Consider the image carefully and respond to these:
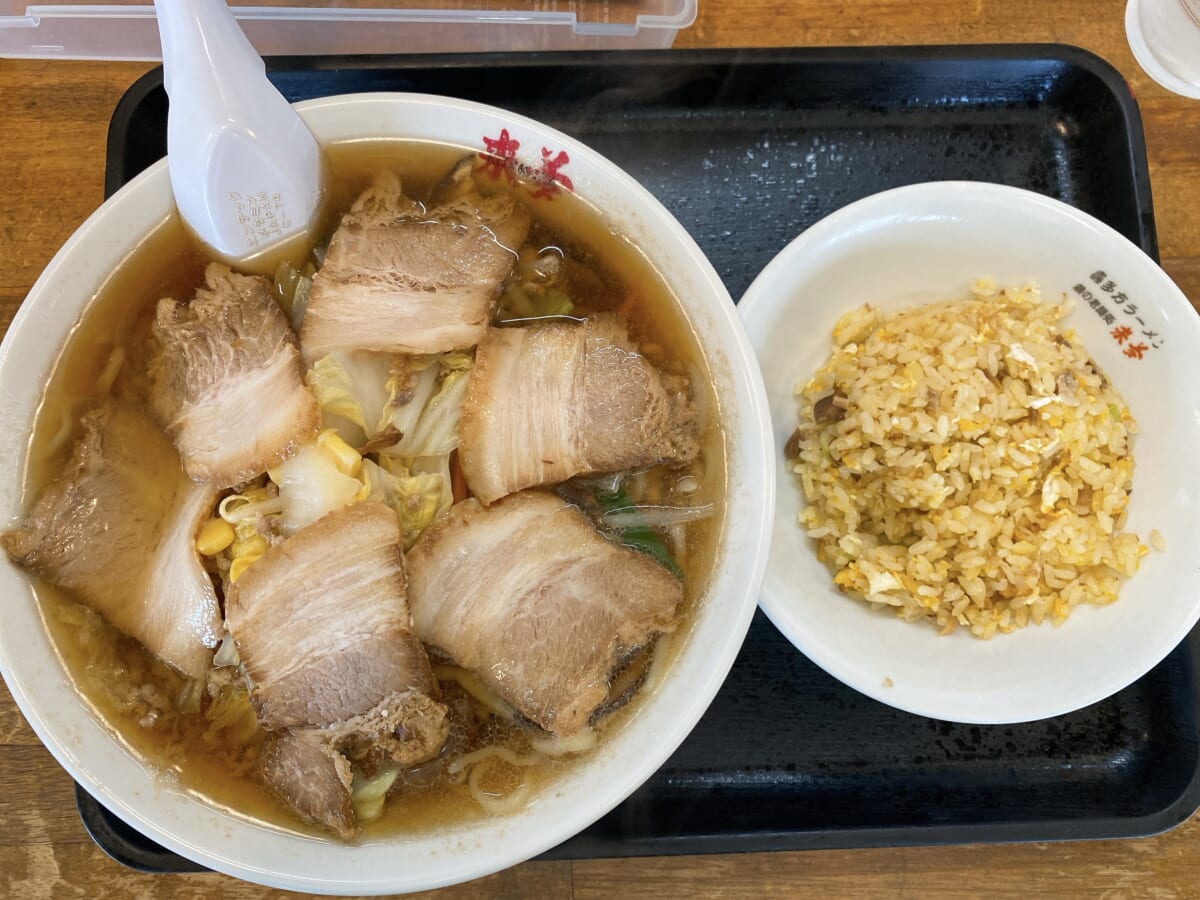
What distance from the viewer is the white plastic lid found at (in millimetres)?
1904

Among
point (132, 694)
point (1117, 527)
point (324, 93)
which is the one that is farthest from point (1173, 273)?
point (132, 694)

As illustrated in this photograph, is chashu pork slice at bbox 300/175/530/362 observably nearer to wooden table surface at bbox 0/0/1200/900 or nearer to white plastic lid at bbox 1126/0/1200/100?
wooden table surface at bbox 0/0/1200/900

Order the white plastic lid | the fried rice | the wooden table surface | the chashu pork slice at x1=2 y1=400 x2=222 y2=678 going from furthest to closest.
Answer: the white plastic lid < the wooden table surface < the fried rice < the chashu pork slice at x1=2 y1=400 x2=222 y2=678

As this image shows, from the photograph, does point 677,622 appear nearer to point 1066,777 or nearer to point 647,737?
point 647,737

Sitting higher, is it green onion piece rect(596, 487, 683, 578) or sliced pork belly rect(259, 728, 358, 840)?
green onion piece rect(596, 487, 683, 578)

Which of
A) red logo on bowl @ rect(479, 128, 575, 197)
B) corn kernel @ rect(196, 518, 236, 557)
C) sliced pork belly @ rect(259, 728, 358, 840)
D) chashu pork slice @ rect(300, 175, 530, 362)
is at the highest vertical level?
red logo on bowl @ rect(479, 128, 575, 197)

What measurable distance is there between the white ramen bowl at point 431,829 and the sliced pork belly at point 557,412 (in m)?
0.15

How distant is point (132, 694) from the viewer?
4.53 ft

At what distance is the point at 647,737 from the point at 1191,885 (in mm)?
1418

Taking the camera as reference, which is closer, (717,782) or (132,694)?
(132,694)

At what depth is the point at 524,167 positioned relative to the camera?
4.89ft

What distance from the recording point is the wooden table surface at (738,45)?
1676 mm

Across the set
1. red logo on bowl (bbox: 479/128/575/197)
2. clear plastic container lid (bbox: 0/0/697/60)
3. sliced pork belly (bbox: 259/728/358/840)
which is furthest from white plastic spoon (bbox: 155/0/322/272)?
sliced pork belly (bbox: 259/728/358/840)

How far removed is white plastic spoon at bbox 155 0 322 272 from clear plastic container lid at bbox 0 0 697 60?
21.6 inches
